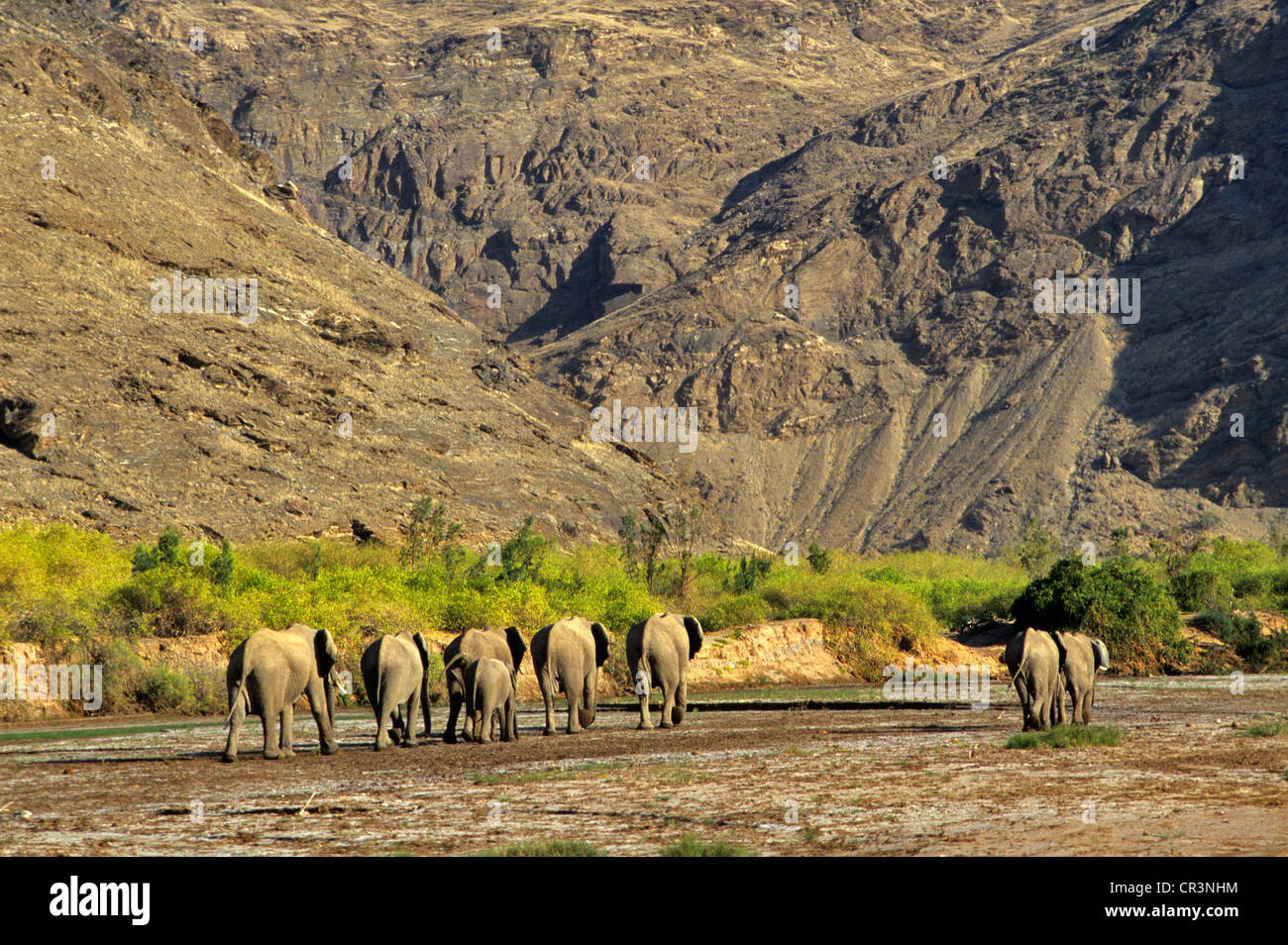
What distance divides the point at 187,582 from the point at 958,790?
84.5 feet

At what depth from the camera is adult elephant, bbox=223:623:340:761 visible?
1755 centimetres

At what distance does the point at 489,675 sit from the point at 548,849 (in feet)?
37.5

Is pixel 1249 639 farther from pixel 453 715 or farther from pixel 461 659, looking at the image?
pixel 453 715

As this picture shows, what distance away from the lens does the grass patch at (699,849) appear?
29.2 ft

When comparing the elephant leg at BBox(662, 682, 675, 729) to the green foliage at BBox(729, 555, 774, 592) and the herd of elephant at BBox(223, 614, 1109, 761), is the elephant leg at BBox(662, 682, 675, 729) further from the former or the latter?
the green foliage at BBox(729, 555, 774, 592)

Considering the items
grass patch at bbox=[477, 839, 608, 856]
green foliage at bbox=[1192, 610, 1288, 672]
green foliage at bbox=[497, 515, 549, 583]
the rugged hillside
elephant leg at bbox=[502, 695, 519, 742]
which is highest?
the rugged hillside

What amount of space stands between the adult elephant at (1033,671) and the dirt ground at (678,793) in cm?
61

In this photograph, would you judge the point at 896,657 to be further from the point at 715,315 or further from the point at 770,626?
the point at 715,315

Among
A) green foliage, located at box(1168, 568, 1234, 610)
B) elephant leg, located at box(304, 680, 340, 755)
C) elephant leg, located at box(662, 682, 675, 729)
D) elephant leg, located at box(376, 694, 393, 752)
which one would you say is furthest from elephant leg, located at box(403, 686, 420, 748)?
green foliage, located at box(1168, 568, 1234, 610)

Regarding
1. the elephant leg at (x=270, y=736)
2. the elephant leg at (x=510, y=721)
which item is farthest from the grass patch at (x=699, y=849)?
the elephant leg at (x=510, y=721)

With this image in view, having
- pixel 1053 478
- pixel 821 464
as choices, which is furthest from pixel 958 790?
pixel 821 464

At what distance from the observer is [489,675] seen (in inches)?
802

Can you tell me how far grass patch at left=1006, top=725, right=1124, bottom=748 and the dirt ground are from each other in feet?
0.97

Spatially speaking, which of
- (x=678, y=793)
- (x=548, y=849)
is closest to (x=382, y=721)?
(x=678, y=793)
